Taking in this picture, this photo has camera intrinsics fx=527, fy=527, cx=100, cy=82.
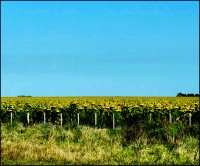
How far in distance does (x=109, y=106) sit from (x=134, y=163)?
2414cm

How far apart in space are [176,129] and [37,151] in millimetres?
8889

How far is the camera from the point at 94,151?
59.4ft

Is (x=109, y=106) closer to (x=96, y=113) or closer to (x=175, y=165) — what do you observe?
(x=96, y=113)

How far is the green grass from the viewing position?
16266 mm

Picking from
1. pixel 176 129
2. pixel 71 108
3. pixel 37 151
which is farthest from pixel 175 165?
pixel 71 108

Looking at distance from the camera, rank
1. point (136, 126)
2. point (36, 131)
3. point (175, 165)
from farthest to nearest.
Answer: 1. point (36, 131)
2. point (136, 126)
3. point (175, 165)

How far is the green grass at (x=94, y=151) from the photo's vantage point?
16.3 m

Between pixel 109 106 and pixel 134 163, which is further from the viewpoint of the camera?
pixel 109 106

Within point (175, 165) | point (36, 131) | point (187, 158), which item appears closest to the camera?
point (175, 165)

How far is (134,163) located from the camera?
1644 cm

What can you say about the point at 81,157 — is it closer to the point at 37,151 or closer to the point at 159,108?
the point at 37,151

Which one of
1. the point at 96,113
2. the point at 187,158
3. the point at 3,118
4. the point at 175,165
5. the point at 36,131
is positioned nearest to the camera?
the point at 175,165

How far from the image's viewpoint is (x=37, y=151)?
55.7 ft

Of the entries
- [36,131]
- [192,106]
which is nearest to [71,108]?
[192,106]
